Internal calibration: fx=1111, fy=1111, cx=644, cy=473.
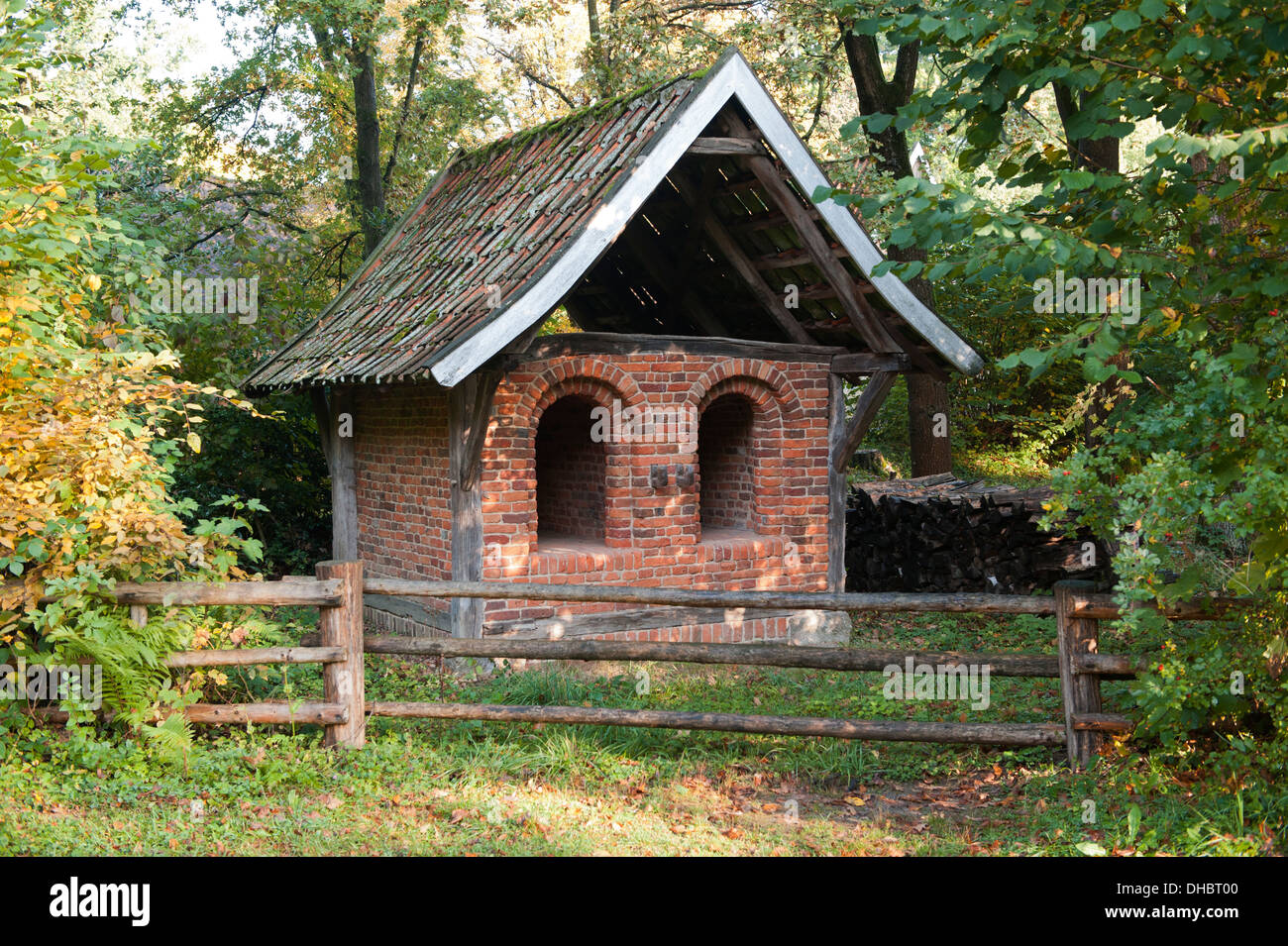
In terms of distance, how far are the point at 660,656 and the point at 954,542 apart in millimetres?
6228

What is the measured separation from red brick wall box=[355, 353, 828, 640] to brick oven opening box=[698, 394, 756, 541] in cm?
8

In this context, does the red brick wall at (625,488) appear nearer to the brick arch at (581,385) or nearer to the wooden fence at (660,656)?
the brick arch at (581,385)

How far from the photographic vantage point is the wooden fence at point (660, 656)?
5988 millimetres

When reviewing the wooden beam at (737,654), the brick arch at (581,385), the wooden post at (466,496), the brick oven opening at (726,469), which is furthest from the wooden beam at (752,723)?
the brick oven opening at (726,469)

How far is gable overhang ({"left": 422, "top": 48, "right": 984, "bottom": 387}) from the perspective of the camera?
7.34 metres

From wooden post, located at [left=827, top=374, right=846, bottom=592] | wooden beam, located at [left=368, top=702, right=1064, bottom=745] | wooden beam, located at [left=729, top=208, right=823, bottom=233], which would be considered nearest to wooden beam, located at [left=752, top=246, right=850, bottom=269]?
wooden beam, located at [left=729, top=208, right=823, bottom=233]

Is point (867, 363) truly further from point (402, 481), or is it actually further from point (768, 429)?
point (402, 481)

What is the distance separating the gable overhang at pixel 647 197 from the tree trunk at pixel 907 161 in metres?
5.21

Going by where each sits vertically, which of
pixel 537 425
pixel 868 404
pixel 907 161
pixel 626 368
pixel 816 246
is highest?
pixel 907 161

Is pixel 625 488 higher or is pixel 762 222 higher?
pixel 762 222

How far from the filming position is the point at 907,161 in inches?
549

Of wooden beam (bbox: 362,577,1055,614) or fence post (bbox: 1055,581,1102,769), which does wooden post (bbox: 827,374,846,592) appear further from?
fence post (bbox: 1055,581,1102,769)

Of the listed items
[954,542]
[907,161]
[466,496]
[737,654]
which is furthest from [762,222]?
[907,161]
